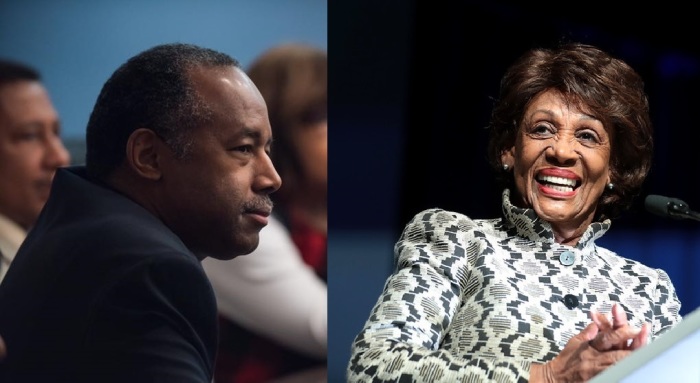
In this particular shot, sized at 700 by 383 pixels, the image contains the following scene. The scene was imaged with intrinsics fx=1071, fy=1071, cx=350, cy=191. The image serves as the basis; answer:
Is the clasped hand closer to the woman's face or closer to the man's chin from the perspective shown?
the woman's face

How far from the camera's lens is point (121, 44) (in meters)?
3.30

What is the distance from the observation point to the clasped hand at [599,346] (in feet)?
4.80

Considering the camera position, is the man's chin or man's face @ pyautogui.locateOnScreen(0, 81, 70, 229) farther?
the man's chin

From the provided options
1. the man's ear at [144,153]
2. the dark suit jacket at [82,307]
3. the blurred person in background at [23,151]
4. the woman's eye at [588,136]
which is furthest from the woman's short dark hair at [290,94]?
the woman's eye at [588,136]

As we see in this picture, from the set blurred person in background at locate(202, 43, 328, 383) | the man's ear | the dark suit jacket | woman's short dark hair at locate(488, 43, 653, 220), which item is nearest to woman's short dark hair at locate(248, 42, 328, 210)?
blurred person in background at locate(202, 43, 328, 383)

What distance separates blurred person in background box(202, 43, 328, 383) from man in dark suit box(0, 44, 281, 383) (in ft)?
0.18

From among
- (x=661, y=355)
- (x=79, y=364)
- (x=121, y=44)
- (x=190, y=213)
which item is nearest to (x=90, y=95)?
(x=121, y=44)

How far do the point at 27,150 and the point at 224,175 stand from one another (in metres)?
0.61

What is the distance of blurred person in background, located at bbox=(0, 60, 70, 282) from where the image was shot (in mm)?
3121

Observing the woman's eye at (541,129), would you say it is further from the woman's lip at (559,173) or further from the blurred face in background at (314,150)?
the blurred face in background at (314,150)

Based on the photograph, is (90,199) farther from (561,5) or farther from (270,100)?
(561,5)

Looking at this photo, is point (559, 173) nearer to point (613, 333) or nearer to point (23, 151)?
point (613, 333)

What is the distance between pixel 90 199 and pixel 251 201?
51cm

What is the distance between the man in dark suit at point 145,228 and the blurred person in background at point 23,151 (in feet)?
0.13
